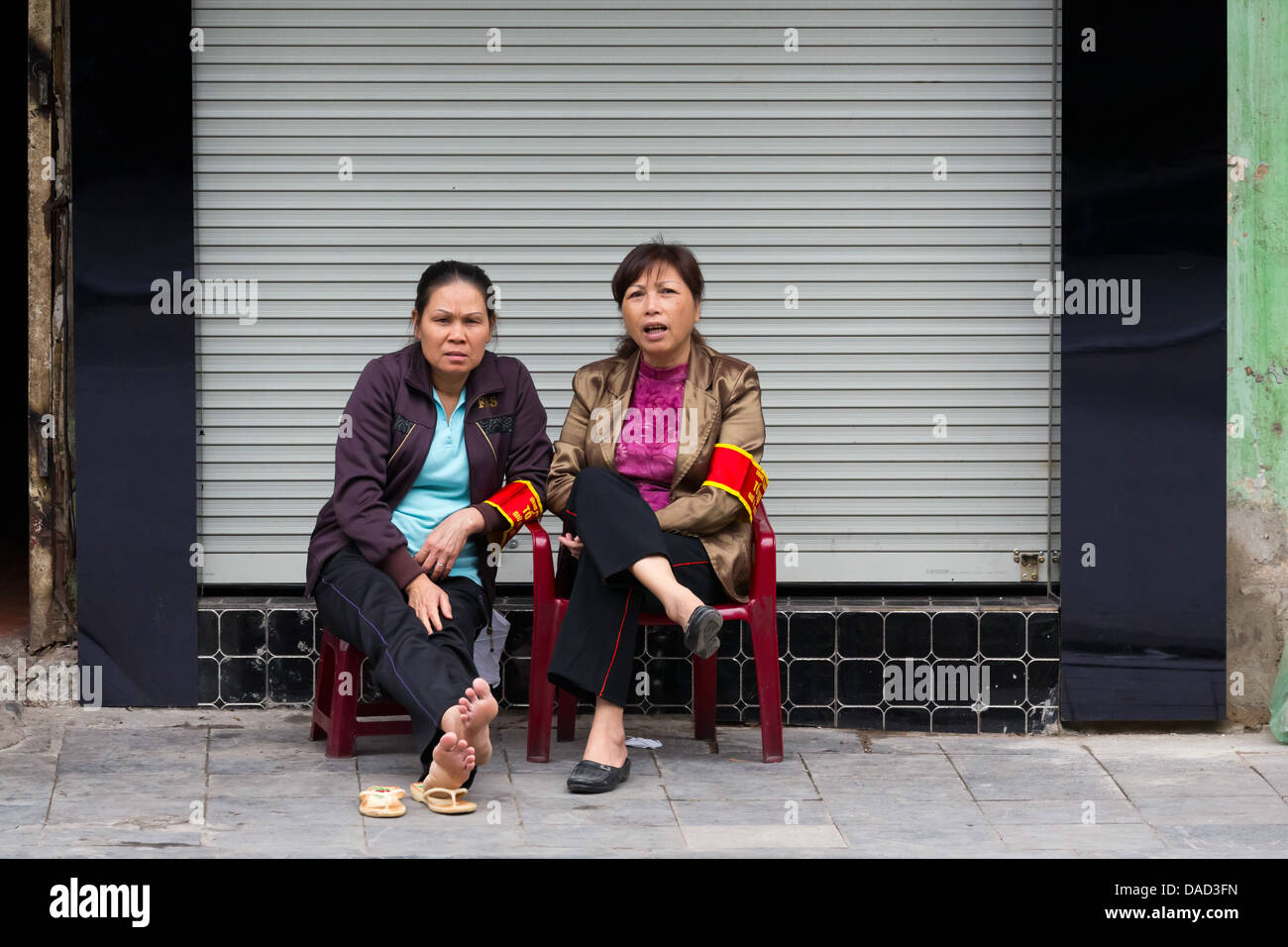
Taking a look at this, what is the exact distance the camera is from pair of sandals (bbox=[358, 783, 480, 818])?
440 cm

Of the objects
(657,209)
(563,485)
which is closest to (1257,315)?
(657,209)

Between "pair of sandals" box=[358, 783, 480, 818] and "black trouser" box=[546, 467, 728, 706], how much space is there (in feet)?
1.69

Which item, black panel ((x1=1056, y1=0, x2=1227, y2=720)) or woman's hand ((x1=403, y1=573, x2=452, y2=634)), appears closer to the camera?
woman's hand ((x1=403, y1=573, x2=452, y2=634))

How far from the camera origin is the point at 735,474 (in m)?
4.98

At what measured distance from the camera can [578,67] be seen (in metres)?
5.63

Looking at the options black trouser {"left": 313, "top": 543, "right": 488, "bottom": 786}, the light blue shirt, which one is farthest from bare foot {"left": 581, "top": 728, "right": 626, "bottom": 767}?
the light blue shirt

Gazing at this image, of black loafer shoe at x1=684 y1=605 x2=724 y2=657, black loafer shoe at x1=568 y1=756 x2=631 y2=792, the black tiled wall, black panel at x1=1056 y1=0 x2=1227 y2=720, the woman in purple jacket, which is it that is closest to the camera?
black loafer shoe at x1=684 y1=605 x2=724 y2=657

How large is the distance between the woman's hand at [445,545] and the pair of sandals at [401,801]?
2.41 feet

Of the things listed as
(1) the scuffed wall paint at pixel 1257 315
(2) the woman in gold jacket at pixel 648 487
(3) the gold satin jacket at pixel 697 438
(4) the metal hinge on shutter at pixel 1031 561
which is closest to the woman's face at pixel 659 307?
(2) the woman in gold jacket at pixel 648 487

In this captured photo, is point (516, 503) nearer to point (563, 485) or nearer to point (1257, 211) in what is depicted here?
point (563, 485)

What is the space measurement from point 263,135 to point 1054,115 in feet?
9.19

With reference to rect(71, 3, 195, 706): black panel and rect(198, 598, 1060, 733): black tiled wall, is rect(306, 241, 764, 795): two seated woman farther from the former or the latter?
rect(71, 3, 195, 706): black panel

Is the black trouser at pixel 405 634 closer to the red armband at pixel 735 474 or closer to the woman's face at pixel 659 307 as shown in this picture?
the red armband at pixel 735 474

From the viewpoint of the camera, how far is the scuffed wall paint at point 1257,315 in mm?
5496
